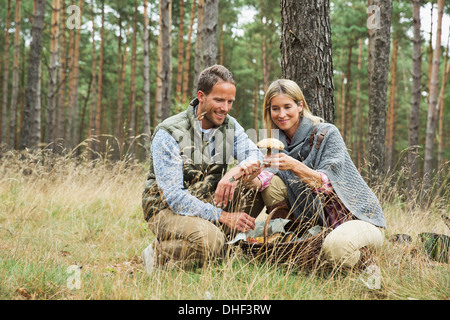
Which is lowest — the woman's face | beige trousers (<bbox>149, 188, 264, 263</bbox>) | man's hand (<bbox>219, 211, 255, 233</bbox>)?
beige trousers (<bbox>149, 188, 264, 263</bbox>)

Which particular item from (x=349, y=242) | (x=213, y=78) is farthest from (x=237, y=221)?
(x=213, y=78)

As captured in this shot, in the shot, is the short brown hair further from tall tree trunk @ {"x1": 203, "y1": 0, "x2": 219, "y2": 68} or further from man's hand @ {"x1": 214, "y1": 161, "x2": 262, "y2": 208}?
tall tree trunk @ {"x1": 203, "y1": 0, "x2": 219, "y2": 68}

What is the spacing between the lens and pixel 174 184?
2.73 metres

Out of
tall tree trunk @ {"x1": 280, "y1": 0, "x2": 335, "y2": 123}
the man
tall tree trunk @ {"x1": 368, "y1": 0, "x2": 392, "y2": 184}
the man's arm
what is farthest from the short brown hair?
tall tree trunk @ {"x1": 368, "y1": 0, "x2": 392, "y2": 184}

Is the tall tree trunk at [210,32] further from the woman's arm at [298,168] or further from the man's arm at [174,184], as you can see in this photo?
the woman's arm at [298,168]

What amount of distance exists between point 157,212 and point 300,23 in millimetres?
2268

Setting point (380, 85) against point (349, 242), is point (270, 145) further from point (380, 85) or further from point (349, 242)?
point (380, 85)

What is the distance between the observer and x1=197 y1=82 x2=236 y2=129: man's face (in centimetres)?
284

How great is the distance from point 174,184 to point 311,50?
195 centimetres

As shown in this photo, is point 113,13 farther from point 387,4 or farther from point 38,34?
point 387,4

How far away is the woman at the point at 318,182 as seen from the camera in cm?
256

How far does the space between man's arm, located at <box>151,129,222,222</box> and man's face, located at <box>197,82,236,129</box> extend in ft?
1.23
